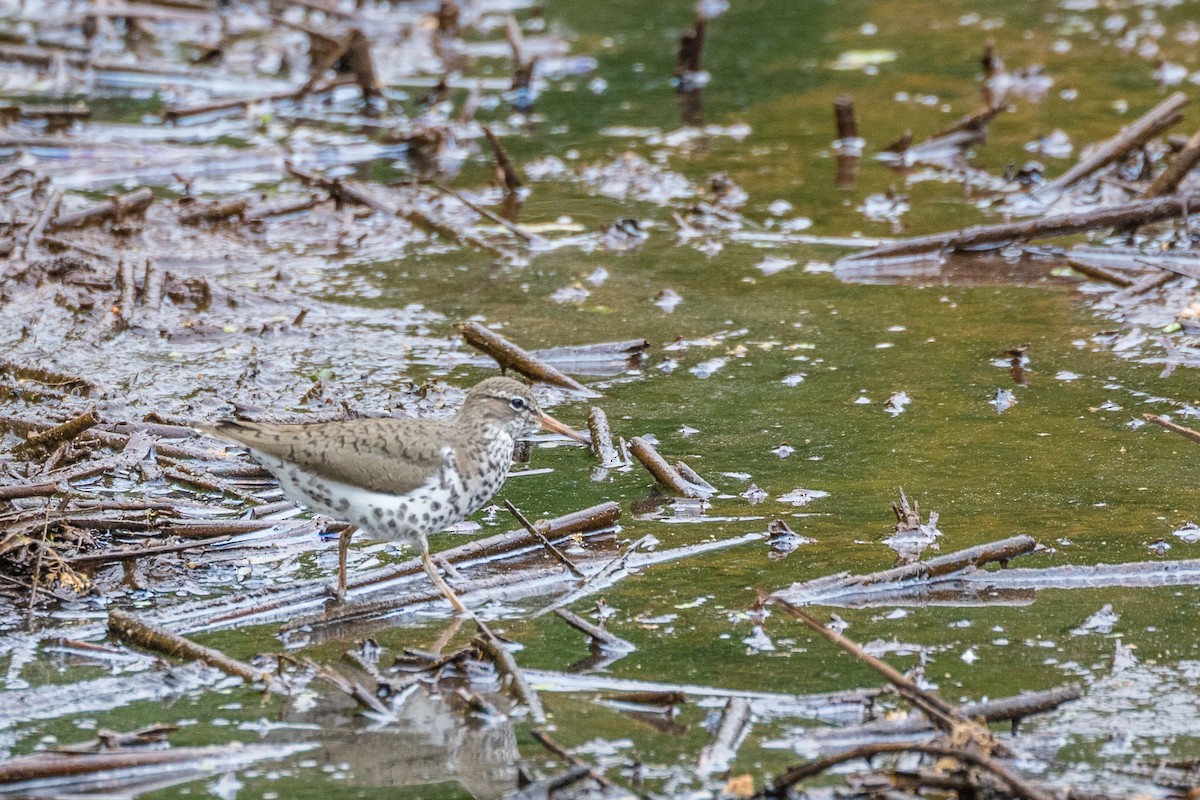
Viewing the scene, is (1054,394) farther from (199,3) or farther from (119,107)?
(199,3)

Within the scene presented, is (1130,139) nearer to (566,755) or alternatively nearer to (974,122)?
(974,122)

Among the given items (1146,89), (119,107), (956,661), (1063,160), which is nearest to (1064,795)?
(956,661)

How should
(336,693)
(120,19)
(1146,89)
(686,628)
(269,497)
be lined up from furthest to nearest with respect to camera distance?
(120,19) → (1146,89) → (269,497) → (686,628) → (336,693)

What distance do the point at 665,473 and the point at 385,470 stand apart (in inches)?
61.9

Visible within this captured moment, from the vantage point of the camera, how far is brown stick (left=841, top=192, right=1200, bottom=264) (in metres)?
9.75

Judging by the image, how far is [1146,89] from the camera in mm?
14156

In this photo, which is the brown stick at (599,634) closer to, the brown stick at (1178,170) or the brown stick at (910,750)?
the brown stick at (910,750)

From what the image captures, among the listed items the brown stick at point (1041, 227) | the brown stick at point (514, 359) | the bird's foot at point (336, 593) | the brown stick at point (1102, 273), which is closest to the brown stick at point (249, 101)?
the brown stick at point (1041, 227)

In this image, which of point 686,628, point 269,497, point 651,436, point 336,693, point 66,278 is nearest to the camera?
point 336,693

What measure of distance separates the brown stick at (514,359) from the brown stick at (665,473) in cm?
117

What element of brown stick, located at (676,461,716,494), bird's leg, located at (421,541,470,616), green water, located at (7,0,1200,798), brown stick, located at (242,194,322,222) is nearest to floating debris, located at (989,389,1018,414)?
green water, located at (7,0,1200,798)

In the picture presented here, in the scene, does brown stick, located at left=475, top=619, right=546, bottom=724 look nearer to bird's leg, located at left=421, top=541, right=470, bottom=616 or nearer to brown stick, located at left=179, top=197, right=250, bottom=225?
bird's leg, located at left=421, top=541, right=470, bottom=616

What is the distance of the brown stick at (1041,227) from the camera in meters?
9.75

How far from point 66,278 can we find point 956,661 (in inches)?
260
